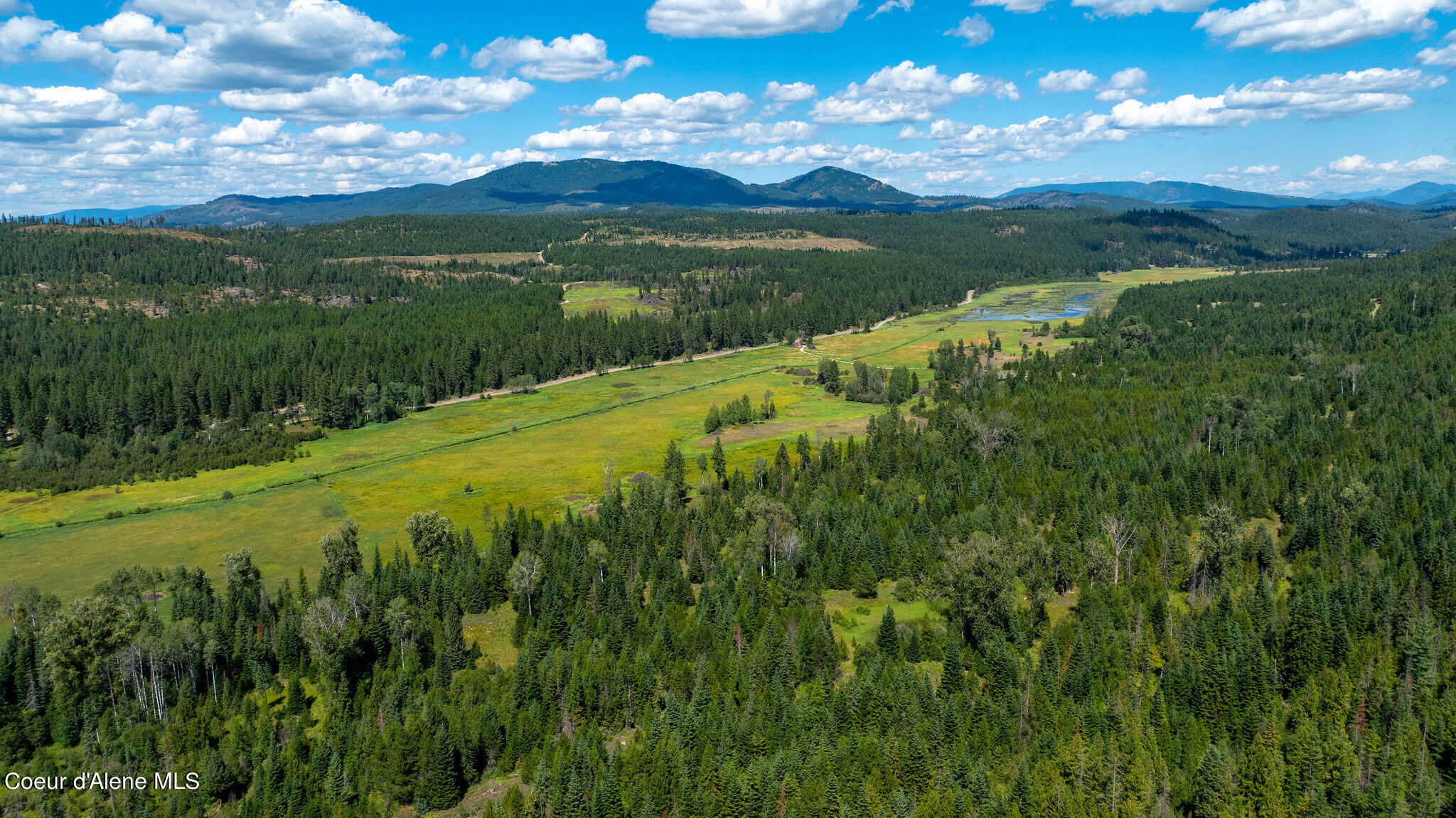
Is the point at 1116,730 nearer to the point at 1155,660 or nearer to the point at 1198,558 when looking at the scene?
the point at 1155,660

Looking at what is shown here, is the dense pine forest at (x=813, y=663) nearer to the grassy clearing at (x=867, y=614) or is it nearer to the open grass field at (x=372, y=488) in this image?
the grassy clearing at (x=867, y=614)

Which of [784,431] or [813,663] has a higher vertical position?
[784,431]

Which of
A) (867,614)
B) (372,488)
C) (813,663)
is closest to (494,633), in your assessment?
(813,663)

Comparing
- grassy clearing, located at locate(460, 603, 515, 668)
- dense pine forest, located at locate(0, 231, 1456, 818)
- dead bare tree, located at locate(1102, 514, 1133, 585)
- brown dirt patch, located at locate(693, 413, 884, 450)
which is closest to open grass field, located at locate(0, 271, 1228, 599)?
brown dirt patch, located at locate(693, 413, 884, 450)

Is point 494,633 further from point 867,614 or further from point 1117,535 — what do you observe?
point 1117,535

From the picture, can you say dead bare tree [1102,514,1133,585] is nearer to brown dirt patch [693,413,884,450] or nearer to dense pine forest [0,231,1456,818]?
dense pine forest [0,231,1456,818]

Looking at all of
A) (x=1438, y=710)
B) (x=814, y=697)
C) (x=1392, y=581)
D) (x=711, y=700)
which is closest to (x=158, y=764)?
(x=711, y=700)
